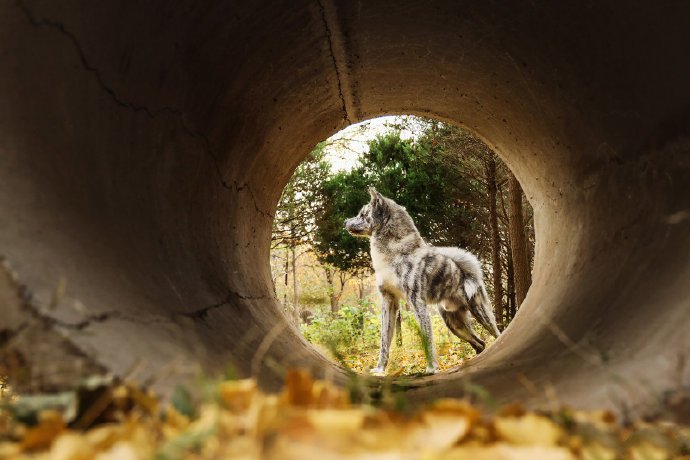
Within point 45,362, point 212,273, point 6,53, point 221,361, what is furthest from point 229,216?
point 45,362

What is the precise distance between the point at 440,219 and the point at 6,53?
11.1 m

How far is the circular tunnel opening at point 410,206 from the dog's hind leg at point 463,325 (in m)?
1.86

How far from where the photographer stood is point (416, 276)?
6.46 meters

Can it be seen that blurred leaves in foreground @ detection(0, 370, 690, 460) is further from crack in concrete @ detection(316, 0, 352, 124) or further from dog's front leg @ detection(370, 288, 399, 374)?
dog's front leg @ detection(370, 288, 399, 374)

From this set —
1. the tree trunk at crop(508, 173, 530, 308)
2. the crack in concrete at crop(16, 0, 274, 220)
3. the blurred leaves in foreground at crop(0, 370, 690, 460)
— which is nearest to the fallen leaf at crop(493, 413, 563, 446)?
the blurred leaves in foreground at crop(0, 370, 690, 460)

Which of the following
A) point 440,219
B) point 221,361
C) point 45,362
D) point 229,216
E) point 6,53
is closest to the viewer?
point 45,362

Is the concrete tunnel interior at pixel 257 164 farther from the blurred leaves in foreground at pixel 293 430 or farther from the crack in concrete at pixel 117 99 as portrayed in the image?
the blurred leaves in foreground at pixel 293 430

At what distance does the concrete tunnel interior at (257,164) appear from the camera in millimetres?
1648

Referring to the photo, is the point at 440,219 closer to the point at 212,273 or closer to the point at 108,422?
the point at 212,273

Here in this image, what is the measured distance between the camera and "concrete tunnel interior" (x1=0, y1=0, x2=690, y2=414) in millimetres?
1648

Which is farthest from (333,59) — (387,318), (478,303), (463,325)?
(463,325)

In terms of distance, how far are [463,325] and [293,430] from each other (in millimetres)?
6363

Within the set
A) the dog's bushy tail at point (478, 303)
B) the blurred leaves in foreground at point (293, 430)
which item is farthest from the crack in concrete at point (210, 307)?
the dog's bushy tail at point (478, 303)

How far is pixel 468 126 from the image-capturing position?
192 inches
